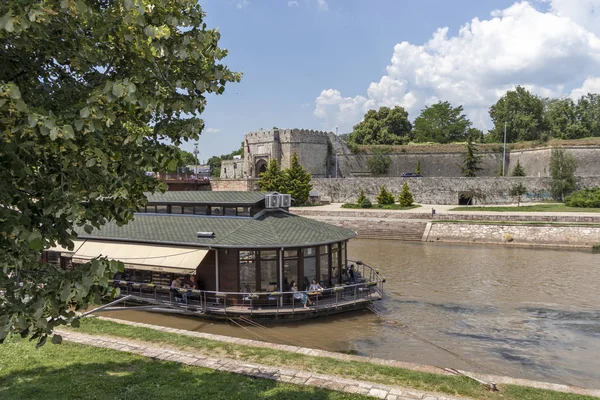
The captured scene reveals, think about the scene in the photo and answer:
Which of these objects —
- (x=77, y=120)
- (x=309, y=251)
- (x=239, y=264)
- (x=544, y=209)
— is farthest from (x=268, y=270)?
(x=544, y=209)

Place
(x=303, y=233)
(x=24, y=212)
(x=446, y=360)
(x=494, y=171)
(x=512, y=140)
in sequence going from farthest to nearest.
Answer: (x=512, y=140), (x=494, y=171), (x=303, y=233), (x=446, y=360), (x=24, y=212)

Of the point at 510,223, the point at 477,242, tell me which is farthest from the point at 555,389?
the point at 510,223

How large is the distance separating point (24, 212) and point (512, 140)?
7904 cm

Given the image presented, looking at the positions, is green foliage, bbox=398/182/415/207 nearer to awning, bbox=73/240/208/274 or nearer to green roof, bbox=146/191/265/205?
green roof, bbox=146/191/265/205

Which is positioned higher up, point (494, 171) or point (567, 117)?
point (567, 117)

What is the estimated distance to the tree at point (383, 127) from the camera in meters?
77.5

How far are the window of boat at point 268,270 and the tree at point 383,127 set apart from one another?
6385 centimetres

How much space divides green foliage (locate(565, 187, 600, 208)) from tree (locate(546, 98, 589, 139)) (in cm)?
3022

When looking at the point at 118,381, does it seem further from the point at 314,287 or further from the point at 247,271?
the point at 314,287

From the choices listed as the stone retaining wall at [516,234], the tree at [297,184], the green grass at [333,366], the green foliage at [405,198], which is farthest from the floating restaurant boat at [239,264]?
the tree at [297,184]

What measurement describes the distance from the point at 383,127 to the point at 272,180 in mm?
34442

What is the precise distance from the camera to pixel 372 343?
13539 millimetres

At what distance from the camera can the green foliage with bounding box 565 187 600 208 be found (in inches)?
1673

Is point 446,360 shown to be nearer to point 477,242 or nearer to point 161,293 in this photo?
point 161,293
